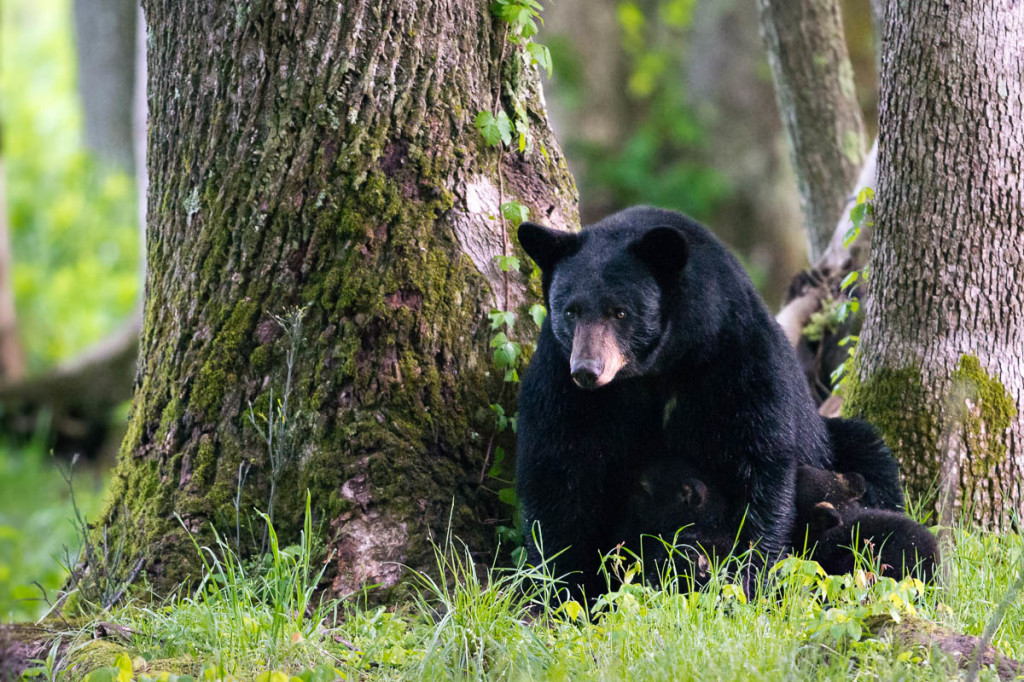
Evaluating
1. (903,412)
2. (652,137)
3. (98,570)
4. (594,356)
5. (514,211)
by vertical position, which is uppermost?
(652,137)

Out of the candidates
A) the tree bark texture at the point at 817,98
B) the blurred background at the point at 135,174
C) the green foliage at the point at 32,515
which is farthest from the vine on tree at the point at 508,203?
the blurred background at the point at 135,174

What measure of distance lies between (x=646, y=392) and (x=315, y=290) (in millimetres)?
1391

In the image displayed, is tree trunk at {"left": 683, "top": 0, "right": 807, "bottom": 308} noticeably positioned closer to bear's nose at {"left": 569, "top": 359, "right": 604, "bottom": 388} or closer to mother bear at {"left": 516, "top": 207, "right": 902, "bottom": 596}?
mother bear at {"left": 516, "top": 207, "right": 902, "bottom": 596}

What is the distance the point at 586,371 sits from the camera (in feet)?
12.0

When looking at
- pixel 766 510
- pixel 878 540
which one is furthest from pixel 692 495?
pixel 878 540

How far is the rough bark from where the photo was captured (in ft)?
41.7

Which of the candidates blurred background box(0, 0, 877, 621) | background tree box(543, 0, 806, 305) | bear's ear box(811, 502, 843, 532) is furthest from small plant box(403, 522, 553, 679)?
background tree box(543, 0, 806, 305)

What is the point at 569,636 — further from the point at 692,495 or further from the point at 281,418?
the point at 281,418

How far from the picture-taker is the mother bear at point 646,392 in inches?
155

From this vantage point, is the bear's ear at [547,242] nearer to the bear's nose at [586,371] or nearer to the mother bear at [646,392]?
the mother bear at [646,392]

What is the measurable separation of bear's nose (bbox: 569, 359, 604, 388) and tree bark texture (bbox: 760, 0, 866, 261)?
163 inches

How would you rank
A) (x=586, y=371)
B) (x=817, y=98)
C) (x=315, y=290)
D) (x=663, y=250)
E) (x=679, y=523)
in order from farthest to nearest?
(x=817, y=98) < (x=315, y=290) < (x=679, y=523) < (x=663, y=250) < (x=586, y=371)

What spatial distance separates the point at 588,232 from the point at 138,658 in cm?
221

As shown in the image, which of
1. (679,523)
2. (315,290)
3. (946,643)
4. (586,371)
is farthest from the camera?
(315,290)
